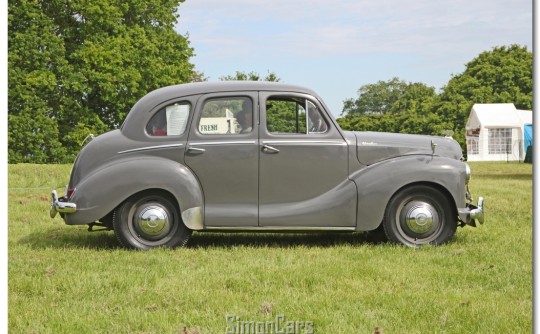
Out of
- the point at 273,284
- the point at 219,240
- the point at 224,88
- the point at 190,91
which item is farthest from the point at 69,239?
the point at 273,284

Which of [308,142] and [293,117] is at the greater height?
[293,117]

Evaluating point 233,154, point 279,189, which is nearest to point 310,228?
point 279,189

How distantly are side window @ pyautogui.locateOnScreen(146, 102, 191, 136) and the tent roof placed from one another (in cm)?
3880

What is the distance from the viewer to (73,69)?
29406mm

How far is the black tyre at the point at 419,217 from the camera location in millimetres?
8344

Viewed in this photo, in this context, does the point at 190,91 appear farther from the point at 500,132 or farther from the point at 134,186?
the point at 500,132

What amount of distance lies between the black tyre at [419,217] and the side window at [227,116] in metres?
1.89

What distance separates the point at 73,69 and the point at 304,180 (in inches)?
902

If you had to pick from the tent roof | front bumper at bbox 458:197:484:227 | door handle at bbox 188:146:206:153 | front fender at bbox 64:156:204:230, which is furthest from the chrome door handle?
the tent roof

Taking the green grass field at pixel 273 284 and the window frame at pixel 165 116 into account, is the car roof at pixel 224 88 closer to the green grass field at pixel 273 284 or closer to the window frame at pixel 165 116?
the window frame at pixel 165 116

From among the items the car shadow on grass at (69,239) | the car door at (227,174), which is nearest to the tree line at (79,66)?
the car shadow on grass at (69,239)

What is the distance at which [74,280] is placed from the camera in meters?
6.44

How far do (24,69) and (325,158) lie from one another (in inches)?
894

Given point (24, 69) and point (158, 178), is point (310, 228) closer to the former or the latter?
point (158, 178)
